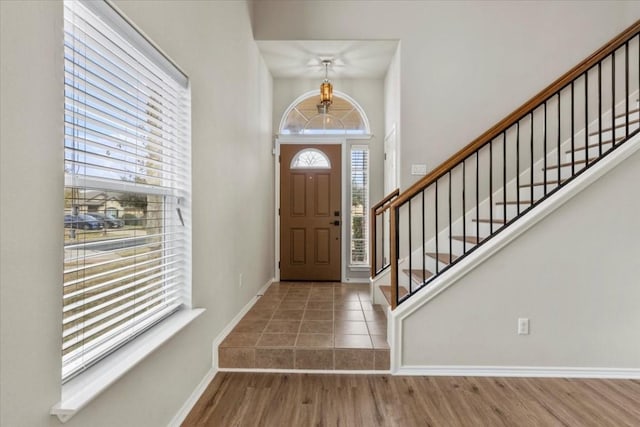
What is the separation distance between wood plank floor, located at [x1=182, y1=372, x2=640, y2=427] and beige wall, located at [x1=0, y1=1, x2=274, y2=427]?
1.07 feet

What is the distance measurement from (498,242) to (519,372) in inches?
37.2

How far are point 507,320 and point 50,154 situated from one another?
2.80 meters

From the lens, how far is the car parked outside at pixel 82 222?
123cm

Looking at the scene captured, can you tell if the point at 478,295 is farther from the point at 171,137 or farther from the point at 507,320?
the point at 171,137

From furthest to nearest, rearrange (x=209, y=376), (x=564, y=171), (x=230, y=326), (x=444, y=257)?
(x=444, y=257), (x=564, y=171), (x=230, y=326), (x=209, y=376)

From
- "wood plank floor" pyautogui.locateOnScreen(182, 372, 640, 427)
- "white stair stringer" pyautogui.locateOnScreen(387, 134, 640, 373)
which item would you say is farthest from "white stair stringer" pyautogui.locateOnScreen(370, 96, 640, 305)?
"wood plank floor" pyautogui.locateOnScreen(182, 372, 640, 427)

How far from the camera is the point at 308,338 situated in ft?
8.98

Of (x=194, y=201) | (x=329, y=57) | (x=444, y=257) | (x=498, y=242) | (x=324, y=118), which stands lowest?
(x=444, y=257)

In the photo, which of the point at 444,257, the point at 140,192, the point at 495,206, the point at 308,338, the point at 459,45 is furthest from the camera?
the point at 459,45

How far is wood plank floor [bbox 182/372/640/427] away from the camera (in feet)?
6.59

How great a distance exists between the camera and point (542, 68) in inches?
142

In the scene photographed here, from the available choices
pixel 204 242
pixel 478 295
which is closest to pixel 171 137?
pixel 204 242

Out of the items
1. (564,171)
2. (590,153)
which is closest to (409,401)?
(564,171)

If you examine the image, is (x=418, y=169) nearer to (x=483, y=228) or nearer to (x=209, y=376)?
(x=483, y=228)
